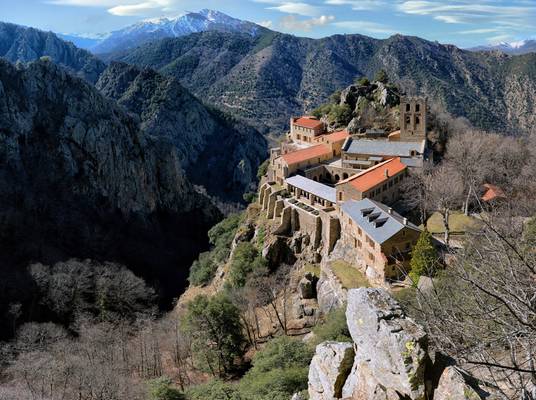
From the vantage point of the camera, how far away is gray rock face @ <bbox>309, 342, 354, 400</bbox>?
15.9 metres

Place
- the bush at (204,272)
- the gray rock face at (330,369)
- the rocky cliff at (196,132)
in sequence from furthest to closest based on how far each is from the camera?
1. the rocky cliff at (196,132)
2. the bush at (204,272)
3. the gray rock face at (330,369)

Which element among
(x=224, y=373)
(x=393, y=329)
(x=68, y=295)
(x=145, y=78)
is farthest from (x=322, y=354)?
(x=145, y=78)

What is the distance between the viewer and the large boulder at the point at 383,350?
13.0 m

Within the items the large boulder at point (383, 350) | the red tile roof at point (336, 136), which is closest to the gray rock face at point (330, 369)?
the large boulder at point (383, 350)

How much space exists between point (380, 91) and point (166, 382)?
184 feet

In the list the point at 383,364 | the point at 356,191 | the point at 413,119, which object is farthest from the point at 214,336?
the point at 413,119

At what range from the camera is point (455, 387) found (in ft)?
40.3

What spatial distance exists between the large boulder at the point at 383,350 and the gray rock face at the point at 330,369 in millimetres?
447

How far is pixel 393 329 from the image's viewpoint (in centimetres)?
1382

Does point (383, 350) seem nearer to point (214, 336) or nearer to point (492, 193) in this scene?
point (214, 336)

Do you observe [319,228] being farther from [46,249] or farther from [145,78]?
[145,78]

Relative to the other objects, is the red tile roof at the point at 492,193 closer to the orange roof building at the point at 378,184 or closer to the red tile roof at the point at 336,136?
the orange roof building at the point at 378,184

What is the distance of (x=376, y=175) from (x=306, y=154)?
51.2ft

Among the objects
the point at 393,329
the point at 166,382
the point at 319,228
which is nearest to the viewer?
the point at 393,329
